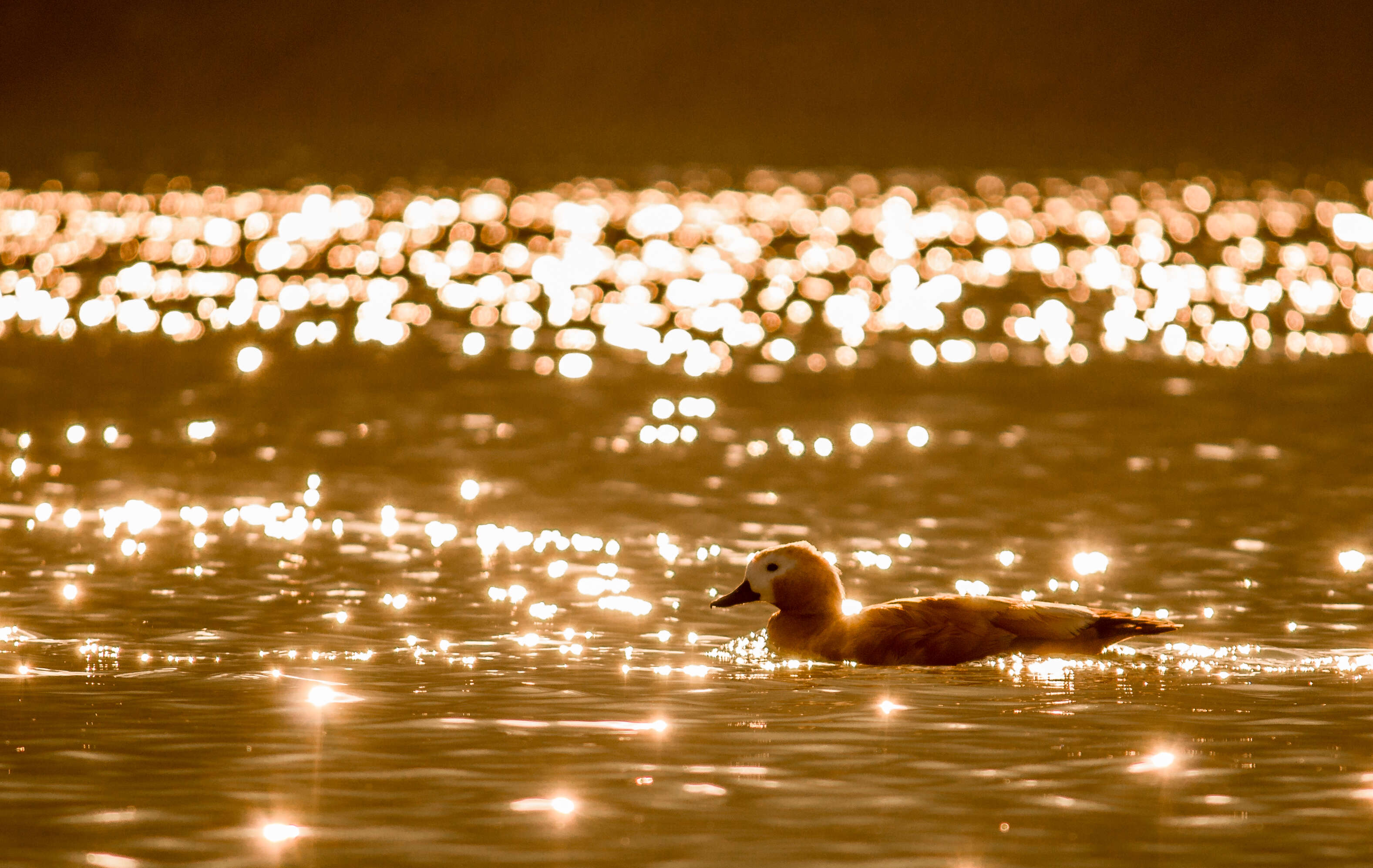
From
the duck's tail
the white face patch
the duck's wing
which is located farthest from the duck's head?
the duck's tail

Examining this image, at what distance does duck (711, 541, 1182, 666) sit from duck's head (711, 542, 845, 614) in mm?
17

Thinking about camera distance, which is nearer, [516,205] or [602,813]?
[602,813]

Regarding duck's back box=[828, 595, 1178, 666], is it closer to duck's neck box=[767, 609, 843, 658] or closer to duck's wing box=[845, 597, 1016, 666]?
duck's wing box=[845, 597, 1016, 666]

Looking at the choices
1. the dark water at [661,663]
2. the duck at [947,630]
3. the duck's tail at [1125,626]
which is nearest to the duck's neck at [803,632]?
the duck at [947,630]

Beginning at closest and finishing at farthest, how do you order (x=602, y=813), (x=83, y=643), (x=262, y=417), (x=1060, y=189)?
(x=602, y=813) < (x=83, y=643) < (x=262, y=417) < (x=1060, y=189)

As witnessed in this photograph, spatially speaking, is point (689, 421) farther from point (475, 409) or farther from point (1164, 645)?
point (1164, 645)

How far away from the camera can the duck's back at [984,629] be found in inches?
661

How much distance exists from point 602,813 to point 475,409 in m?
20.2

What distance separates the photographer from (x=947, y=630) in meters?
16.9

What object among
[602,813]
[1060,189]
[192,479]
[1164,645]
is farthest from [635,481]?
[1060,189]

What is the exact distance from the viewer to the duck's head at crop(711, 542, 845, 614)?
17.6 m

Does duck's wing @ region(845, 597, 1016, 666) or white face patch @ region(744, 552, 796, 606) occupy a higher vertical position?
white face patch @ region(744, 552, 796, 606)

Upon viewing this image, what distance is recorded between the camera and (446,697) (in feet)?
51.6

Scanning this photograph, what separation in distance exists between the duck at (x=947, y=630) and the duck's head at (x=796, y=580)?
17 millimetres
